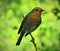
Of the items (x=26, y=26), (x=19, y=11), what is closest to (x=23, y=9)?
(x=19, y=11)

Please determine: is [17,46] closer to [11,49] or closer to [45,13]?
[11,49]

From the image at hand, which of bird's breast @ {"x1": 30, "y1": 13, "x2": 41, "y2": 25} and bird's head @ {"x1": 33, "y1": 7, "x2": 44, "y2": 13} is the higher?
bird's head @ {"x1": 33, "y1": 7, "x2": 44, "y2": 13}

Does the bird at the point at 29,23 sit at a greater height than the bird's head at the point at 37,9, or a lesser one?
lesser

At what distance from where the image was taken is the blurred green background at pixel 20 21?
1790 millimetres

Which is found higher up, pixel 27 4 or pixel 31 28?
pixel 27 4

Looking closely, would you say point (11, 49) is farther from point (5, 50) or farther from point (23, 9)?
point (23, 9)

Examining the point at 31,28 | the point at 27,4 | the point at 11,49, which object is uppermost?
the point at 27,4

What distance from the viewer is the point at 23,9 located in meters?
1.86

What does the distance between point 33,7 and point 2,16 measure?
0.89ft

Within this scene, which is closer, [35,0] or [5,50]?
[5,50]

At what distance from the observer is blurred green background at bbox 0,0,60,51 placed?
179cm

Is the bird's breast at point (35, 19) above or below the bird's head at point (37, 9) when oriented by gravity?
below

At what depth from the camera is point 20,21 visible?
183cm

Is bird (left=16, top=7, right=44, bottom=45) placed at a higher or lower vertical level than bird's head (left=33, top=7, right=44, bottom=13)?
lower
